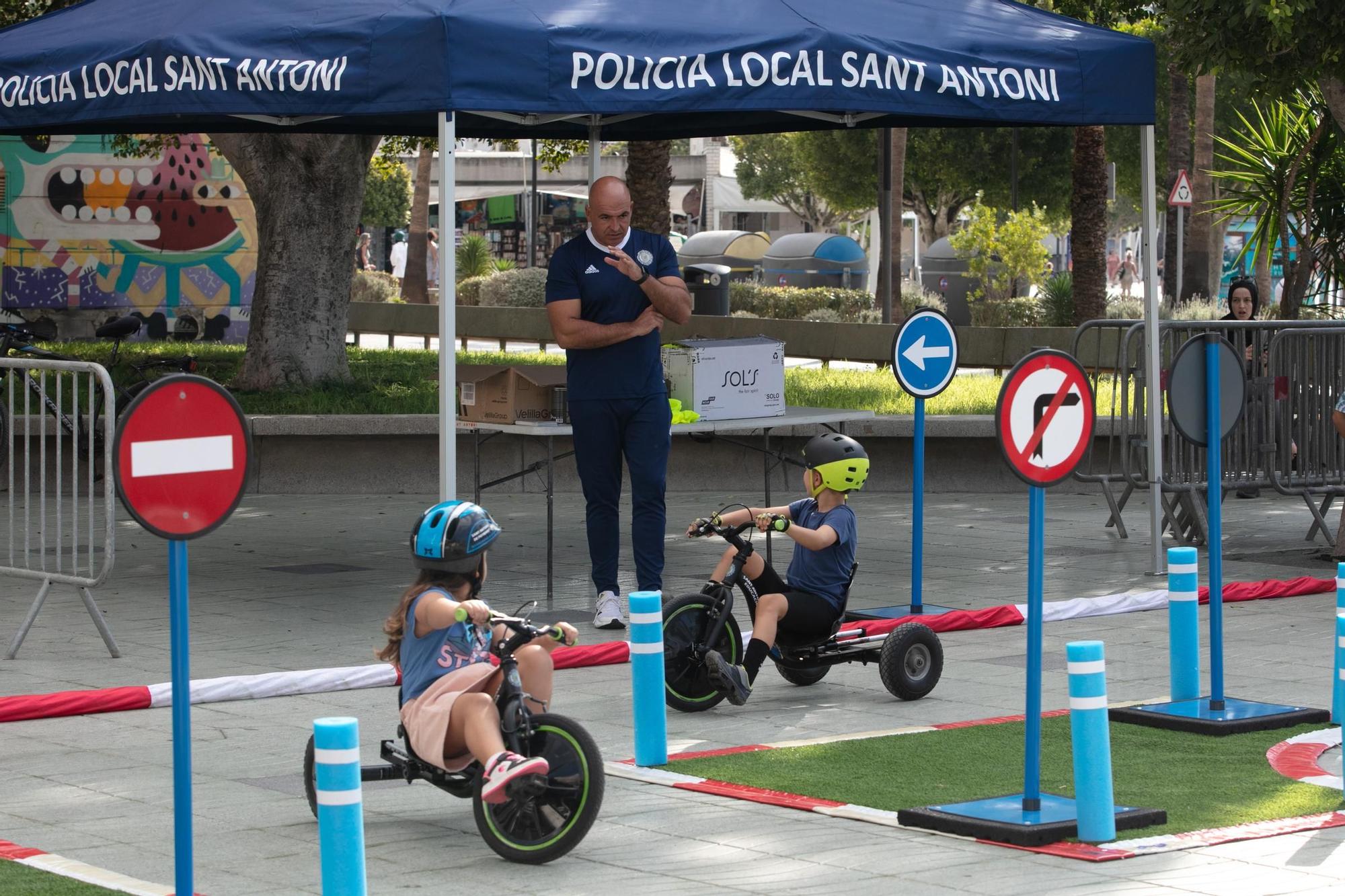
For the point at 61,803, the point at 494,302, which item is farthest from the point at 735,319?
the point at 61,803

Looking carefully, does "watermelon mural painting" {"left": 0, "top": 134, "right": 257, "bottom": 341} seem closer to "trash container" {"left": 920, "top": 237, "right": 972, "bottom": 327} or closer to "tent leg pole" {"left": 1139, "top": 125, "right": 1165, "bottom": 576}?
"tent leg pole" {"left": 1139, "top": 125, "right": 1165, "bottom": 576}

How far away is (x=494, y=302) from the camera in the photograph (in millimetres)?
39750

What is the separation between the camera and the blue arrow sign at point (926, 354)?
10.0m

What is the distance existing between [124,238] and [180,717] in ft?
71.4

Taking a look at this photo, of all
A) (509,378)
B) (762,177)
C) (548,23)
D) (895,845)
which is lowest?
(895,845)

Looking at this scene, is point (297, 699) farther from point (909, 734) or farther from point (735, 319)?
point (735, 319)

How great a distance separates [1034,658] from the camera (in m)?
5.94

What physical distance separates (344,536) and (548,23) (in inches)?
212

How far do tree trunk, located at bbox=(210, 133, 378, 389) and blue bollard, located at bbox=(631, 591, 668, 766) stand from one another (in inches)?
438

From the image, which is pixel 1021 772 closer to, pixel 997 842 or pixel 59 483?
pixel 997 842

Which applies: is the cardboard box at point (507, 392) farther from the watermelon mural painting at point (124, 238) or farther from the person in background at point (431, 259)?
the person in background at point (431, 259)

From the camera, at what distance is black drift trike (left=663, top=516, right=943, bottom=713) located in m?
7.89

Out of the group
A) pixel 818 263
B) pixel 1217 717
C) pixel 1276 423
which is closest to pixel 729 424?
pixel 1276 423

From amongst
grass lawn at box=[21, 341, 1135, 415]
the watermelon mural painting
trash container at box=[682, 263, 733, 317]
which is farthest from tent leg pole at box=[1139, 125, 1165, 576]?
trash container at box=[682, 263, 733, 317]
